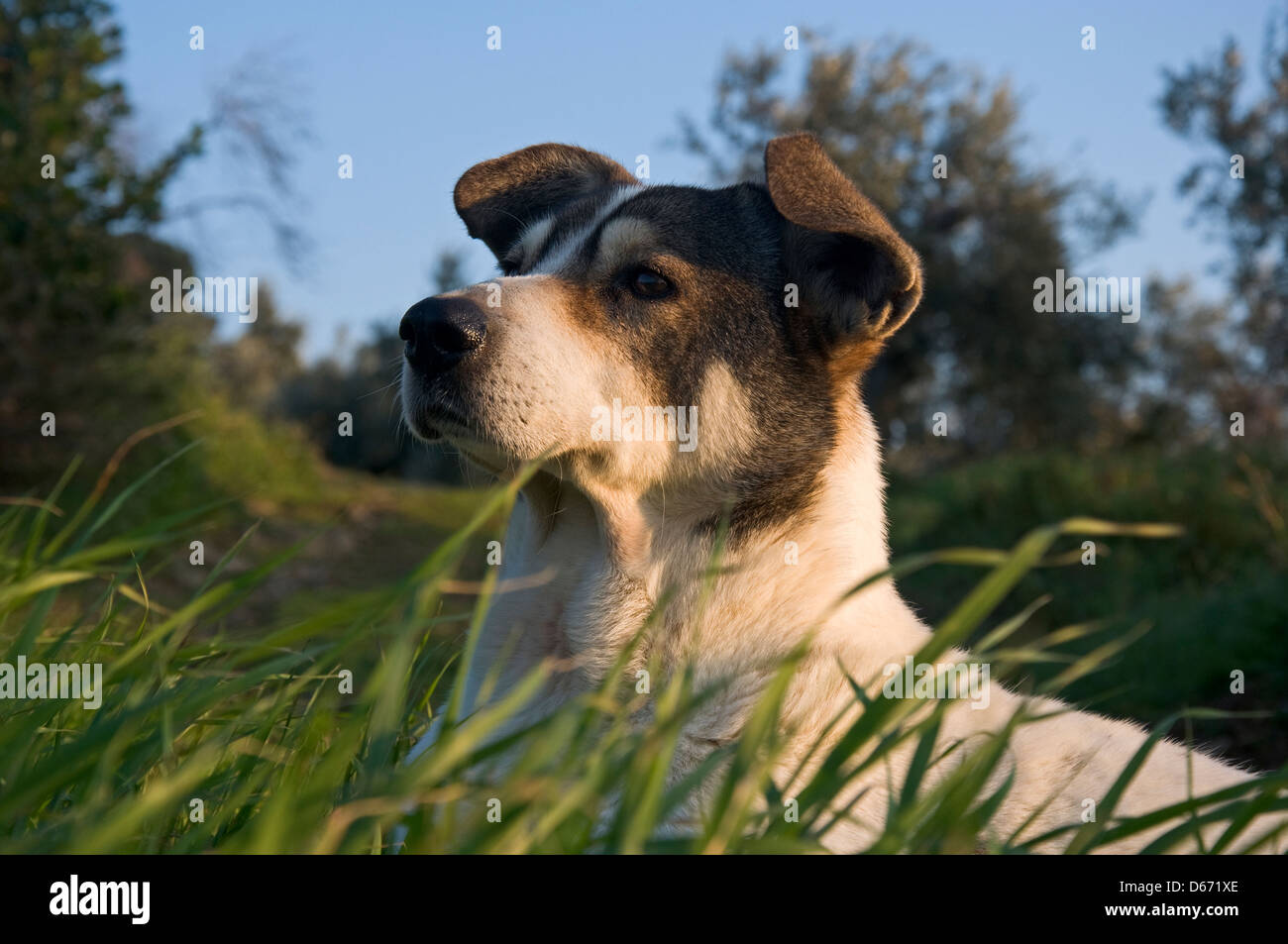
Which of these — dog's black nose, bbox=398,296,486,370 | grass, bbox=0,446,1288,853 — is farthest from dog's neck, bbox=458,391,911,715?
grass, bbox=0,446,1288,853

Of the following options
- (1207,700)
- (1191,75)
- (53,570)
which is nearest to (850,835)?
(53,570)

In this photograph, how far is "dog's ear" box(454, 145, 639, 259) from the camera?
14.0 ft

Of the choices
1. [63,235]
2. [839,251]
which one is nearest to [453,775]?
[839,251]

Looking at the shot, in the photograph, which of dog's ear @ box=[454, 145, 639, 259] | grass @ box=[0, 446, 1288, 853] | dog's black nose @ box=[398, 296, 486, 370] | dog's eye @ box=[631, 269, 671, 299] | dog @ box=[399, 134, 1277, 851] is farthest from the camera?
dog's ear @ box=[454, 145, 639, 259]

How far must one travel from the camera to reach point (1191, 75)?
1867 cm

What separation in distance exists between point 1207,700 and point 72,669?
6058 mm

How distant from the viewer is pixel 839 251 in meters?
3.48

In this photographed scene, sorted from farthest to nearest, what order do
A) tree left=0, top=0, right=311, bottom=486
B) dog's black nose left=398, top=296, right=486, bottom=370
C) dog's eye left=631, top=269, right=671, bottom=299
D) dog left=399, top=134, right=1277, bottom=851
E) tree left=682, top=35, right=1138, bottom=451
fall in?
tree left=682, top=35, right=1138, bottom=451
tree left=0, top=0, right=311, bottom=486
dog's eye left=631, top=269, right=671, bottom=299
dog's black nose left=398, top=296, right=486, bottom=370
dog left=399, top=134, right=1277, bottom=851

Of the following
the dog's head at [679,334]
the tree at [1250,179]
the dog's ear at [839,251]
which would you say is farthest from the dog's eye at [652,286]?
the tree at [1250,179]

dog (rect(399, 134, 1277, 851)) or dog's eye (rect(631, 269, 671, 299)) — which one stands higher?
dog's eye (rect(631, 269, 671, 299))

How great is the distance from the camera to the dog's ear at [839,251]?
304 centimetres

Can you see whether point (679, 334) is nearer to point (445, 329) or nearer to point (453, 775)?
point (445, 329)

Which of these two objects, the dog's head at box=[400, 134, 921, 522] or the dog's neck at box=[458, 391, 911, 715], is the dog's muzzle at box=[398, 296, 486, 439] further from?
the dog's neck at box=[458, 391, 911, 715]

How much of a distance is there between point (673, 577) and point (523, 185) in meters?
2.00
